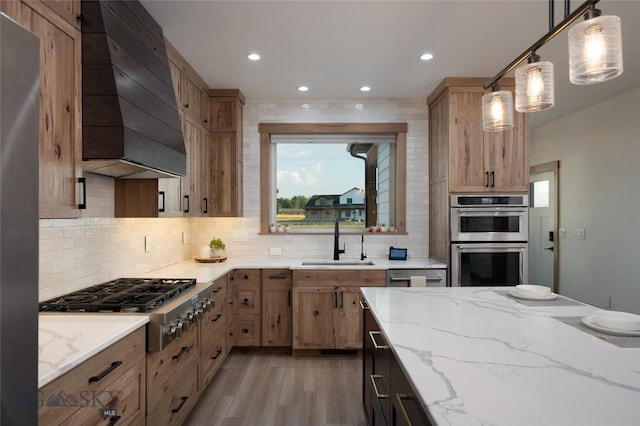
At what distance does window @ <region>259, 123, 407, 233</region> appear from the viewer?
14.6 ft

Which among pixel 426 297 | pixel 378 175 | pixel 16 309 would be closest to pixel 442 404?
pixel 16 309

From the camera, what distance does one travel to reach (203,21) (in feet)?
8.49

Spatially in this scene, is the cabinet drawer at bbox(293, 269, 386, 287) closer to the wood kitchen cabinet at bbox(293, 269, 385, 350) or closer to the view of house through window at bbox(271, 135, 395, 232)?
the wood kitchen cabinet at bbox(293, 269, 385, 350)

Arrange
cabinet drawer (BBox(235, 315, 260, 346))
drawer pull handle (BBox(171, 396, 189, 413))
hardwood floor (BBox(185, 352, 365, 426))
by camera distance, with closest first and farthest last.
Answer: drawer pull handle (BBox(171, 396, 189, 413))
hardwood floor (BBox(185, 352, 365, 426))
cabinet drawer (BBox(235, 315, 260, 346))

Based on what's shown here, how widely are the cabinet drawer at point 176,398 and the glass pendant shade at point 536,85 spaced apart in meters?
2.29

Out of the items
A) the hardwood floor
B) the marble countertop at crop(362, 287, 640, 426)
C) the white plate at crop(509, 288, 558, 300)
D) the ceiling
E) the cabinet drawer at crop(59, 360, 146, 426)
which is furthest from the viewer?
the hardwood floor

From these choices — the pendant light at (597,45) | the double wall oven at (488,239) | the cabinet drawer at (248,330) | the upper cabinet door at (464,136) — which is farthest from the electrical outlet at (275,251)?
the pendant light at (597,45)

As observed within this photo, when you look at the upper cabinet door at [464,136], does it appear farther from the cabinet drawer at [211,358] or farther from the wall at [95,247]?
the wall at [95,247]

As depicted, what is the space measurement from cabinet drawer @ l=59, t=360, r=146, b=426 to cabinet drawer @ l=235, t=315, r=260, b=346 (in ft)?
6.42

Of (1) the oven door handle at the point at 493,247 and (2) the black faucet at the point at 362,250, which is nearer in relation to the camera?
(1) the oven door handle at the point at 493,247

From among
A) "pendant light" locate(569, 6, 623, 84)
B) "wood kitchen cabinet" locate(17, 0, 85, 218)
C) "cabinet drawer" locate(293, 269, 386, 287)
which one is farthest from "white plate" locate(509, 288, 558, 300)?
"wood kitchen cabinet" locate(17, 0, 85, 218)

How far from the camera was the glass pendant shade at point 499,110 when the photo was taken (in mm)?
1849

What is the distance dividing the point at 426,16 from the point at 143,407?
291 cm

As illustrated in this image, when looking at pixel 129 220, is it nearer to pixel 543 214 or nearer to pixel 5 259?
pixel 5 259
